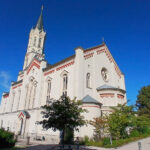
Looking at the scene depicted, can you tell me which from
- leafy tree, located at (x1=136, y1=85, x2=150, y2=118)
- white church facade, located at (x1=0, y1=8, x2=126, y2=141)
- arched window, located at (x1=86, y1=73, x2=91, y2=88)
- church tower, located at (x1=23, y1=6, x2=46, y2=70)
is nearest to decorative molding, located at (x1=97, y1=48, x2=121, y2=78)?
white church facade, located at (x1=0, y1=8, x2=126, y2=141)

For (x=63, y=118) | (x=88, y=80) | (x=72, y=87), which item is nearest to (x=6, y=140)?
(x=63, y=118)

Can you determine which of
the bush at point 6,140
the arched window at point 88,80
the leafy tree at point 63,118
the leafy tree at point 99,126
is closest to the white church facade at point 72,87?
the arched window at point 88,80

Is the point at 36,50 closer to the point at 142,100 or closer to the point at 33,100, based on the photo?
the point at 33,100

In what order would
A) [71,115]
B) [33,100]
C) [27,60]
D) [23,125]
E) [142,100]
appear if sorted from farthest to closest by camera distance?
[27,60], [142,100], [33,100], [23,125], [71,115]

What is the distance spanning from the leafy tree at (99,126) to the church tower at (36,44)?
112 ft

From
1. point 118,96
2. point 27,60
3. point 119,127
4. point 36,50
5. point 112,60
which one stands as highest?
point 36,50

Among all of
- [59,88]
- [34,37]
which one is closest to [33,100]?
[59,88]

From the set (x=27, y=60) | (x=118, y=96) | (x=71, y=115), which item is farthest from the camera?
(x=27, y=60)

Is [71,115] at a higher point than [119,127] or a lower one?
higher

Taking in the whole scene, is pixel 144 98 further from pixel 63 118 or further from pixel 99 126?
pixel 63 118

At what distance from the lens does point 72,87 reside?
22875 mm

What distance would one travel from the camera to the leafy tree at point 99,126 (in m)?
17.5

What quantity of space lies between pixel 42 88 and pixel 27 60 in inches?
872

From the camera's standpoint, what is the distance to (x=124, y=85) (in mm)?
32594
